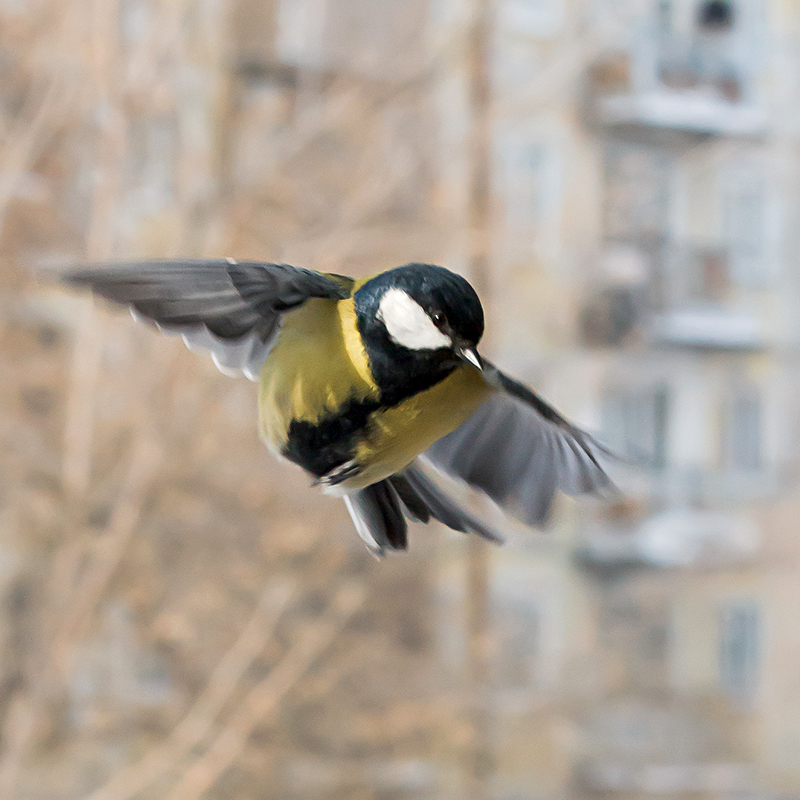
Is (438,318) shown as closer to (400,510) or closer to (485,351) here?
(400,510)

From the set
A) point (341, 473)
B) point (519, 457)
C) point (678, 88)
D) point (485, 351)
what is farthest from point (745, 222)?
point (341, 473)

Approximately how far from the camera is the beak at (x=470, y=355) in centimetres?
40

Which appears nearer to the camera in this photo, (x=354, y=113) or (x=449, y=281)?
(x=449, y=281)

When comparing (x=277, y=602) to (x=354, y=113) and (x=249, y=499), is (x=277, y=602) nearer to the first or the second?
(x=249, y=499)

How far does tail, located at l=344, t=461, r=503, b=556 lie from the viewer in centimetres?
58

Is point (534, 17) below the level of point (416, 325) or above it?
above

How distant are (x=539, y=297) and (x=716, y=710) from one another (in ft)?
5.79

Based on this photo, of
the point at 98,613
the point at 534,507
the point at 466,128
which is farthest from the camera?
the point at 466,128

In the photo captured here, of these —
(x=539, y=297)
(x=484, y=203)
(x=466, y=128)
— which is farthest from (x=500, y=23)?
(x=539, y=297)

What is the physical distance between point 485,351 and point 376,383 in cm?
328

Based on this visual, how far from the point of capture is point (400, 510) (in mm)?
600

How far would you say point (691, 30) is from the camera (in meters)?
4.41

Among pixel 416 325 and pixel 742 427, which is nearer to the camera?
pixel 416 325

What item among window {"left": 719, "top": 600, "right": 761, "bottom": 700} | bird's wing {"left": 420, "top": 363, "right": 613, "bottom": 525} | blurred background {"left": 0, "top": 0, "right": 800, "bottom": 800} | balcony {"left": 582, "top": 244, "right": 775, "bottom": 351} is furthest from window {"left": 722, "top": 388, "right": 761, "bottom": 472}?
bird's wing {"left": 420, "top": 363, "right": 613, "bottom": 525}
